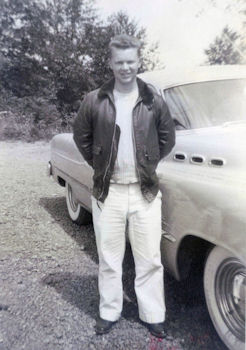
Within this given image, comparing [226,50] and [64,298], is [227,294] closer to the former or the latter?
[64,298]

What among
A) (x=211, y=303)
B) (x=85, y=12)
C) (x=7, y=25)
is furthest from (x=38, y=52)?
(x=211, y=303)

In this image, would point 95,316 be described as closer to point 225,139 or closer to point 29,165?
point 225,139

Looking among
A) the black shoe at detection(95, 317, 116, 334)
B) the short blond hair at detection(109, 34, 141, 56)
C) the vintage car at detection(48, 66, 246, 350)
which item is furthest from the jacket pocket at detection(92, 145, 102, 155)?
the black shoe at detection(95, 317, 116, 334)

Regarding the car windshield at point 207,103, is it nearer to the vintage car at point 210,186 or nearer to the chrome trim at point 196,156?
the vintage car at point 210,186

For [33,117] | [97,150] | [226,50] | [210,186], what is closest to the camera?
[210,186]

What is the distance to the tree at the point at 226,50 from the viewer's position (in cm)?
266

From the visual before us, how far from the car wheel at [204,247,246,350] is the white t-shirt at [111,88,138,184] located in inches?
23.4

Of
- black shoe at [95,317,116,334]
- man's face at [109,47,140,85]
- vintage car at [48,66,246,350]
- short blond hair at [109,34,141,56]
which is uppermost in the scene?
short blond hair at [109,34,141,56]

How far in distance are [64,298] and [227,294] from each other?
122 cm

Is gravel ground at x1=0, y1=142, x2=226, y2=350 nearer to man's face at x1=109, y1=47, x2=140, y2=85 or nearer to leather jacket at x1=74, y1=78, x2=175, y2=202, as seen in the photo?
leather jacket at x1=74, y1=78, x2=175, y2=202

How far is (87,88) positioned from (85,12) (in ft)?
3.33

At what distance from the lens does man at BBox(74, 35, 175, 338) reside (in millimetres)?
2172

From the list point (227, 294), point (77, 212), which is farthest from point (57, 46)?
point (227, 294)

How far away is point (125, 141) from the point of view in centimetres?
219
